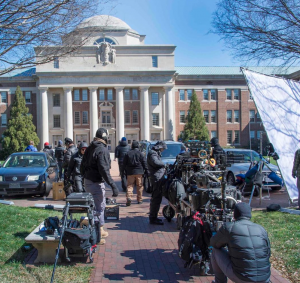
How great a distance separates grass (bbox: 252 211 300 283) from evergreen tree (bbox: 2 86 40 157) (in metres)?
A: 45.7

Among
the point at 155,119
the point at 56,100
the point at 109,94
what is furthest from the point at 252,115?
the point at 56,100

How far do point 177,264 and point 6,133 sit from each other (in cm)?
4918

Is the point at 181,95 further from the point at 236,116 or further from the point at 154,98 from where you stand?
the point at 236,116

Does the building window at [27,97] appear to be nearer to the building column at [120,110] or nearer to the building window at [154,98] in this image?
the building column at [120,110]

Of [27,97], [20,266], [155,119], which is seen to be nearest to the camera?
[20,266]

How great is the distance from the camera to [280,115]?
10484 mm

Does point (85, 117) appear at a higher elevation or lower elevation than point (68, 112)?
lower

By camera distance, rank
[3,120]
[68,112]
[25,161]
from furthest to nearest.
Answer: [3,120]
[68,112]
[25,161]

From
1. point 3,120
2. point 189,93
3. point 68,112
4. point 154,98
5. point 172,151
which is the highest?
point 189,93

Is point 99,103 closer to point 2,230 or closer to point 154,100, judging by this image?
point 154,100

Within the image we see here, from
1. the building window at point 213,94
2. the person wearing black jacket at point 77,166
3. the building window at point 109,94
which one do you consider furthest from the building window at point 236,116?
the person wearing black jacket at point 77,166

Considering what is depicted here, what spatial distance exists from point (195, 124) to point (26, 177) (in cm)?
4303

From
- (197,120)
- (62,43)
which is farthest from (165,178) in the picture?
(197,120)

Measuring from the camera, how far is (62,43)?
9312mm
